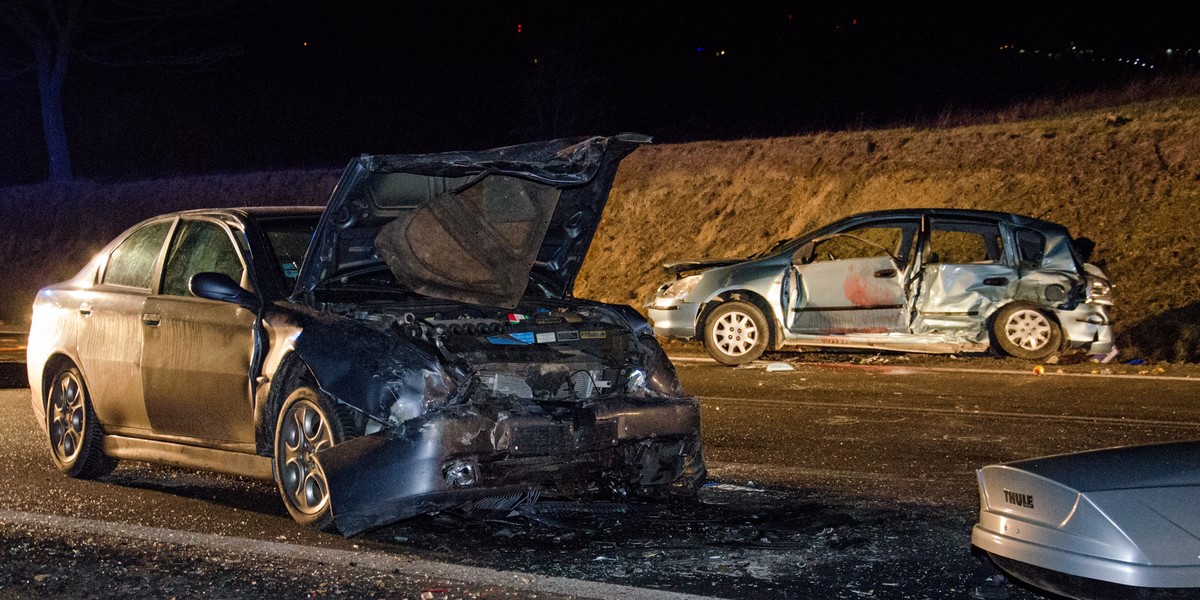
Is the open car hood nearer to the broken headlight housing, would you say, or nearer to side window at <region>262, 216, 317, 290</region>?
side window at <region>262, 216, 317, 290</region>

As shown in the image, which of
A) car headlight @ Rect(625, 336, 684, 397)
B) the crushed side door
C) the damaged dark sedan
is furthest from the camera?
the crushed side door

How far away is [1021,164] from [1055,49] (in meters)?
34.0

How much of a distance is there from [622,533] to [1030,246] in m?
8.48

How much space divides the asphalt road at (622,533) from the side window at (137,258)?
119 cm

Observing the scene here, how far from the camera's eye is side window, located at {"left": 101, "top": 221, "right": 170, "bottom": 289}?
285 inches

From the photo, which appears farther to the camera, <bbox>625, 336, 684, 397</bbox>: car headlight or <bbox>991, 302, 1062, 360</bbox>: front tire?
<bbox>991, 302, 1062, 360</bbox>: front tire

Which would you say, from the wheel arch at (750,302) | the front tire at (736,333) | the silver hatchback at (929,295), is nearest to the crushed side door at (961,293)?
the silver hatchback at (929,295)

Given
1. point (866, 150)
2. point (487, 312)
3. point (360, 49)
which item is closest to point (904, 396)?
point (487, 312)

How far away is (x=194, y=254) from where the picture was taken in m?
7.07

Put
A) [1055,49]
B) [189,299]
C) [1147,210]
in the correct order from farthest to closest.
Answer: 1. [1055,49]
2. [1147,210]
3. [189,299]

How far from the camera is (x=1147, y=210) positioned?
17016 mm

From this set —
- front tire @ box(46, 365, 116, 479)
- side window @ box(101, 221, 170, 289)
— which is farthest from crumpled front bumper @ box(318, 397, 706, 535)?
front tire @ box(46, 365, 116, 479)

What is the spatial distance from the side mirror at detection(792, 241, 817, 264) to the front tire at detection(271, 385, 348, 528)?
26.7 ft

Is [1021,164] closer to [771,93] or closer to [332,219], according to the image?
[332,219]
